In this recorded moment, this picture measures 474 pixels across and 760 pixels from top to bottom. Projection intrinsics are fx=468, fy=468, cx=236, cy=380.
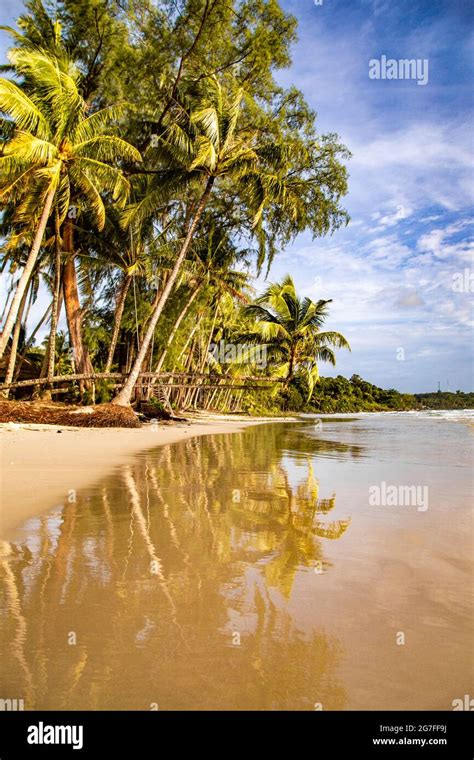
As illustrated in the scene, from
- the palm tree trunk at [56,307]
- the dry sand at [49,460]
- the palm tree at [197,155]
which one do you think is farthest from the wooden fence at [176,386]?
the dry sand at [49,460]

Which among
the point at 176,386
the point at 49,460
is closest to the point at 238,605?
the point at 49,460

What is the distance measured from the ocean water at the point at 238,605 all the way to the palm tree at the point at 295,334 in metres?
18.3

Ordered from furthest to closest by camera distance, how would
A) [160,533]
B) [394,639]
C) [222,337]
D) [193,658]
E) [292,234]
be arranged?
[222,337]
[292,234]
[160,533]
[394,639]
[193,658]

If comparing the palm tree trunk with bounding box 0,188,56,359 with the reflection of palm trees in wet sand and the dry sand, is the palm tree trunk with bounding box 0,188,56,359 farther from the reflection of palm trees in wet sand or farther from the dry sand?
the reflection of palm trees in wet sand

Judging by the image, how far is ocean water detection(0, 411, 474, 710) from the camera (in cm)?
151

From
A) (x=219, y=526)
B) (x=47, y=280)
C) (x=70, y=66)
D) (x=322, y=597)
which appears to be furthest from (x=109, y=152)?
(x=322, y=597)

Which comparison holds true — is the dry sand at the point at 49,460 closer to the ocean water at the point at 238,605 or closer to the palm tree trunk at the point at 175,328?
the ocean water at the point at 238,605

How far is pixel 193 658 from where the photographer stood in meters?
1.66

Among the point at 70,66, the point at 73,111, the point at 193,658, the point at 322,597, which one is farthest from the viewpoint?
the point at 70,66

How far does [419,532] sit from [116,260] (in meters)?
16.2

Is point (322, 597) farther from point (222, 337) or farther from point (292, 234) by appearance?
point (222, 337)

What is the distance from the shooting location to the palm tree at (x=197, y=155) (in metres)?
14.6

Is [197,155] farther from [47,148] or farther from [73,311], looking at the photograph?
[73,311]

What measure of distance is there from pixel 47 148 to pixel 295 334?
13.3 m
